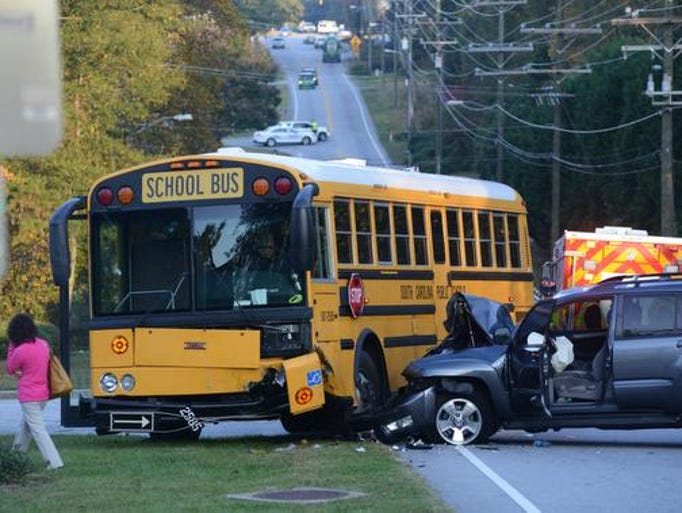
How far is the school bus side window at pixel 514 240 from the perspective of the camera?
896 inches

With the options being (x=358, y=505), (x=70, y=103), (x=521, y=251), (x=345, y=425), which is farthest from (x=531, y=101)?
(x=358, y=505)

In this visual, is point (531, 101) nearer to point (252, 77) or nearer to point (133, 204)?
point (252, 77)

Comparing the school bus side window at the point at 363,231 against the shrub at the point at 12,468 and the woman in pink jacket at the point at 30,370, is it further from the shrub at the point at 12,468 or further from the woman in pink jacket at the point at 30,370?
the shrub at the point at 12,468

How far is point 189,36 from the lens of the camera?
55000 mm

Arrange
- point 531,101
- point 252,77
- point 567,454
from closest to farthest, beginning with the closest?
point 567,454
point 531,101
point 252,77

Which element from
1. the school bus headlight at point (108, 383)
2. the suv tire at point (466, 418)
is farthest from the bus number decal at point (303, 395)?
the school bus headlight at point (108, 383)

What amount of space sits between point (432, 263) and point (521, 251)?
12.1 feet

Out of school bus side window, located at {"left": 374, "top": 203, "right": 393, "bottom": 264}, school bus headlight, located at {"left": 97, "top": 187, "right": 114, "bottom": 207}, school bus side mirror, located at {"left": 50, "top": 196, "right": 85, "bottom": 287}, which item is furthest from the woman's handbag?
school bus side window, located at {"left": 374, "top": 203, "right": 393, "bottom": 264}

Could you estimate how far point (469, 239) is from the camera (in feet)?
69.0

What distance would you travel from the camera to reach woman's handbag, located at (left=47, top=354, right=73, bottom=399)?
50.6 ft

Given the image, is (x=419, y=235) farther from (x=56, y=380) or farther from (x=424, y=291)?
(x=56, y=380)

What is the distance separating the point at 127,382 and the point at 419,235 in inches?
187

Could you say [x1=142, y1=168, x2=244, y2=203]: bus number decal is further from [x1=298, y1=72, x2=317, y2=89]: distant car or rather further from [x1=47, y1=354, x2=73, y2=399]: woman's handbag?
[x1=298, y1=72, x2=317, y2=89]: distant car

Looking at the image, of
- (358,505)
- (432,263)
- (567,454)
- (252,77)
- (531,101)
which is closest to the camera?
(358,505)
